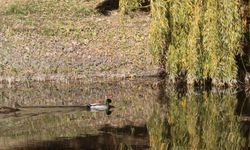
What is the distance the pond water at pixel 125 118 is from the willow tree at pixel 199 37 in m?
0.68

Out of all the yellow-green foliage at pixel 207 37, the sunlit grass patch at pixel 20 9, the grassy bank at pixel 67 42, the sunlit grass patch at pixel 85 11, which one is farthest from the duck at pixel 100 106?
the sunlit grass patch at pixel 20 9

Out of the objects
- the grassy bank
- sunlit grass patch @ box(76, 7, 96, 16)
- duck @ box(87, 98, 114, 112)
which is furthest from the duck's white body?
sunlit grass patch @ box(76, 7, 96, 16)

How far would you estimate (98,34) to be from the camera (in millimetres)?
29281

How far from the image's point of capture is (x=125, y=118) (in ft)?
61.0

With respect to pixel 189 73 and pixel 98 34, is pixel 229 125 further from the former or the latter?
pixel 98 34

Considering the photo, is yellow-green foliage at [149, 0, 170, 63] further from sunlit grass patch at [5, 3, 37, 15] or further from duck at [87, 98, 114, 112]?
sunlit grass patch at [5, 3, 37, 15]

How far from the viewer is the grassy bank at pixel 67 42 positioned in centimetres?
2580

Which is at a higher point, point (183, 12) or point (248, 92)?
point (183, 12)

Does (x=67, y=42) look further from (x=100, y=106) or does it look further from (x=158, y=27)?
(x=100, y=106)

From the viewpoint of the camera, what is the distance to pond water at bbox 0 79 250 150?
15898mm

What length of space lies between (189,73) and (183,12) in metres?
1.93

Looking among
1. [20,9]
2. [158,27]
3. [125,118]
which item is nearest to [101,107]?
[125,118]

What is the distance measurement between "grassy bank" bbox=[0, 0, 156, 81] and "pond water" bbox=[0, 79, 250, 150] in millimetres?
1487

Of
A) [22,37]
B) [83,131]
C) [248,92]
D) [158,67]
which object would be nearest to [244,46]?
[248,92]
